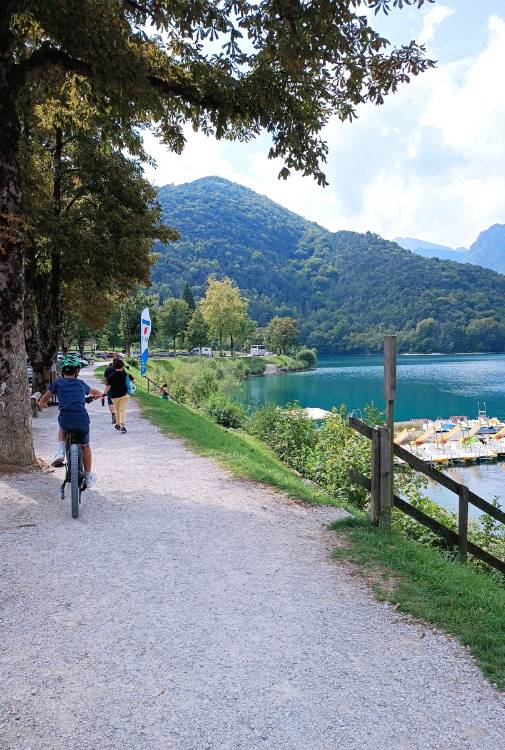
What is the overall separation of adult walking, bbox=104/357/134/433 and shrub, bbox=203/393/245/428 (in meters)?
10.5

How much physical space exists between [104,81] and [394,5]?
4.32 m

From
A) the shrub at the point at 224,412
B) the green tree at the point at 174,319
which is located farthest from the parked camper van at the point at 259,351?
the shrub at the point at 224,412

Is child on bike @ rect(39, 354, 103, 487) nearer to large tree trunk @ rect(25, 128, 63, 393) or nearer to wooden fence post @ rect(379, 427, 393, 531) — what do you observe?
wooden fence post @ rect(379, 427, 393, 531)

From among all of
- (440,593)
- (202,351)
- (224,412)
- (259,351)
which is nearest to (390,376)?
(440,593)

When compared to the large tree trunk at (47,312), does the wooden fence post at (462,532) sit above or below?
below

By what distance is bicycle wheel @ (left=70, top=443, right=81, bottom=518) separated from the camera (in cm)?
670

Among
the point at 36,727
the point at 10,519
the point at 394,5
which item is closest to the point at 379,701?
the point at 36,727

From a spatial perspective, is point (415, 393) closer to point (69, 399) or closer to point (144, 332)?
point (144, 332)

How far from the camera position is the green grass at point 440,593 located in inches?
152

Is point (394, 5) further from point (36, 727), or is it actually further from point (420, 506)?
point (420, 506)

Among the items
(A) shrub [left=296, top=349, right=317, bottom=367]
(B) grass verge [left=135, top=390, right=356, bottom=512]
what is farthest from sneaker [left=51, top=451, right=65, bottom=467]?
(A) shrub [left=296, top=349, right=317, bottom=367]

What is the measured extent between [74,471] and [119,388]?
669 cm

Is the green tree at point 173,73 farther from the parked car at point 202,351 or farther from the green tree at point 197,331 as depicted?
the parked car at point 202,351

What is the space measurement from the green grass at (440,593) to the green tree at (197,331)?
75830mm
